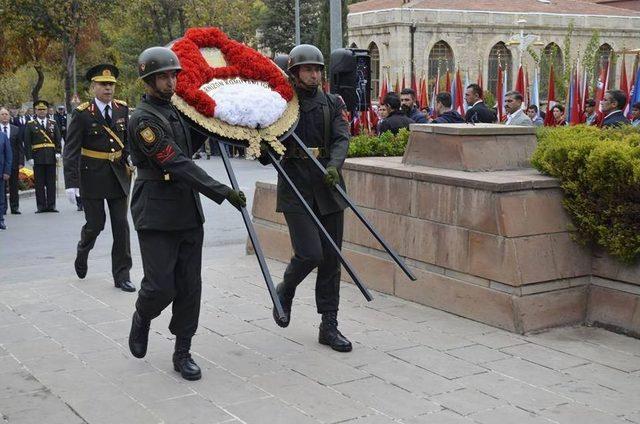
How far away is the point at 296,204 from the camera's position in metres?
6.25

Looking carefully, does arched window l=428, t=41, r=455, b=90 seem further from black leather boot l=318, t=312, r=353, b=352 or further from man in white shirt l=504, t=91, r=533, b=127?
black leather boot l=318, t=312, r=353, b=352

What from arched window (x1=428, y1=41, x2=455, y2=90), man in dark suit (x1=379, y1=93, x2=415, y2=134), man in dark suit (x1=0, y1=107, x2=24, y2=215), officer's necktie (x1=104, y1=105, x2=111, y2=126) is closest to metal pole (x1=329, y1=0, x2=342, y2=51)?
man in dark suit (x1=379, y1=93, x2=415, y2=134)

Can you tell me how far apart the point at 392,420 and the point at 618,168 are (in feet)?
8.95

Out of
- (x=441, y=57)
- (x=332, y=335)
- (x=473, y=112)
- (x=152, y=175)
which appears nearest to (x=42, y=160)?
(x=473, y=112)

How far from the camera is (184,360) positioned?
18.9 ft

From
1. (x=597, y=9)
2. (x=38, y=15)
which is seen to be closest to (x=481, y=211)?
(x=38, y=15)

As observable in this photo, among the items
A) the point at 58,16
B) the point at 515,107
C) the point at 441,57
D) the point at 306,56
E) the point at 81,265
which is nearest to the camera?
the point at 306,56

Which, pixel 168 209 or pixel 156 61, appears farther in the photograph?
pixel 168 209

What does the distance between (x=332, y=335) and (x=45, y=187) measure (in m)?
11.4

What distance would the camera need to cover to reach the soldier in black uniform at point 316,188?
6254 mm

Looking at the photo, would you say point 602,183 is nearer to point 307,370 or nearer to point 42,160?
point 307,370

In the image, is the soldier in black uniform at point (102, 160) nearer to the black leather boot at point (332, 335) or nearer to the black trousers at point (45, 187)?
the black leather boot at point (332, 335)

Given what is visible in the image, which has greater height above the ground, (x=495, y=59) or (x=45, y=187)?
(x=495, y=59)

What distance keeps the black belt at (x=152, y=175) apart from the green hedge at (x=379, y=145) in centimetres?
361
